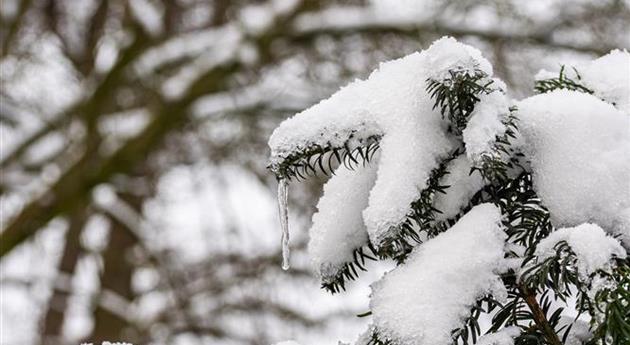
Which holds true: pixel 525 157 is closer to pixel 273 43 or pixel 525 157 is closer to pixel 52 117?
pixel 273 43

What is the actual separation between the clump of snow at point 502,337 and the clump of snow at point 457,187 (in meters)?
0.15

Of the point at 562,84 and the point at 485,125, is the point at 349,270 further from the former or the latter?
the point at 562,84

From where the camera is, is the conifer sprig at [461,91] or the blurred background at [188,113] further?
the blurred background at [188,113]

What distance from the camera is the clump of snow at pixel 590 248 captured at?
80 cm

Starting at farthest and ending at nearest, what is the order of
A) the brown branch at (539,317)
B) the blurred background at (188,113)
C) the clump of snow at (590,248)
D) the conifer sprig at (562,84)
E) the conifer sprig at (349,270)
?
the blurred background at (188,113), the conifer sprig at (562,84), the conifer sprig at (349,270), the brown branch at (539,317), the clump of snow at (590,248)

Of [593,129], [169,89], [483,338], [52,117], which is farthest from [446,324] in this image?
[52,117]

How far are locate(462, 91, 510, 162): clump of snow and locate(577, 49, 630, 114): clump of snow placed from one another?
0.25 meters

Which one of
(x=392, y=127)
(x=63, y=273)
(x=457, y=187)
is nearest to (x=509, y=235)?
(x=457, y=187)

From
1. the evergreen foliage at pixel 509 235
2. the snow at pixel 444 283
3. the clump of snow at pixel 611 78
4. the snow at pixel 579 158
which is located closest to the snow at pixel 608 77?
the clump of snow at pixel 611 78

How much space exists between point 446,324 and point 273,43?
4659 mm

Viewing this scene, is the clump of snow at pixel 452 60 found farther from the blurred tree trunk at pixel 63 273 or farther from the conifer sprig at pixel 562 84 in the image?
the blurred tree trunk at pixel 63 273

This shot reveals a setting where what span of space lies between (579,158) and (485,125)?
137 millimetres

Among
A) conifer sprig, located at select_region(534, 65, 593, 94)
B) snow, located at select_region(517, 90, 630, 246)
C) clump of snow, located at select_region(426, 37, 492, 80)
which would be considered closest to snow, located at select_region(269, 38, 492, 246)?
clump of snow, located at select_region(426, 37, 492, 80)

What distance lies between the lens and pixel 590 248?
0.80 metres
